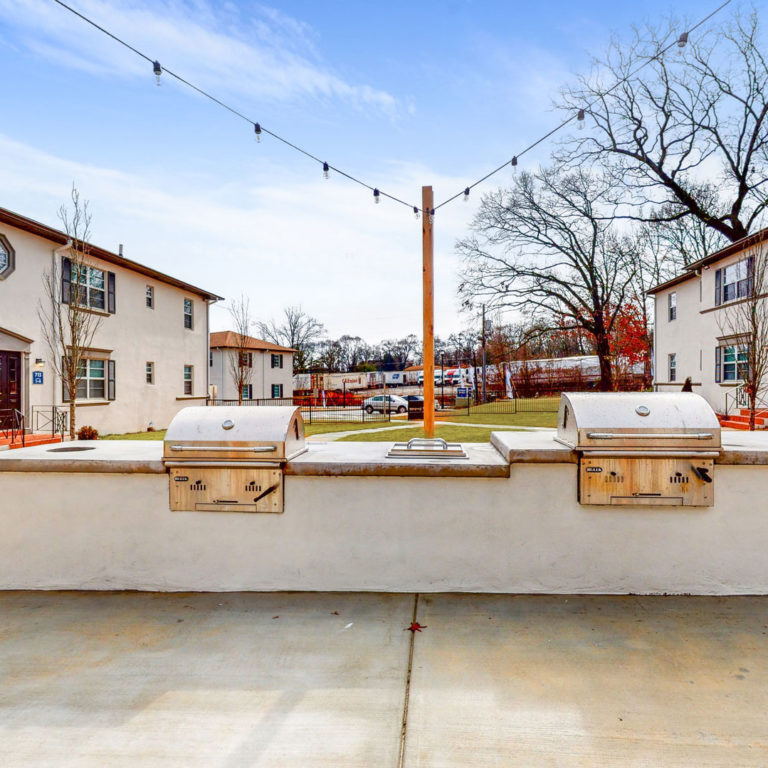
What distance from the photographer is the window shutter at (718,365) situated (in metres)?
19.2

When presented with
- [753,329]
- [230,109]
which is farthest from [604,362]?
[230,109]

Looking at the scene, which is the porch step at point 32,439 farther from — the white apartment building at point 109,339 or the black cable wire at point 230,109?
the black cable wire at point 230,109

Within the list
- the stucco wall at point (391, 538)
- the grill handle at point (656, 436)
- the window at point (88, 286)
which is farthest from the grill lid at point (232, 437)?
the window at point (88, 286)

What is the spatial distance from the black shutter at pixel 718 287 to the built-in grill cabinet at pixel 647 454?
1927 cm

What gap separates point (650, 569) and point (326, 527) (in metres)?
2.34

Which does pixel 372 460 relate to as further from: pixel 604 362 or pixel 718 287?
pixel 604 362

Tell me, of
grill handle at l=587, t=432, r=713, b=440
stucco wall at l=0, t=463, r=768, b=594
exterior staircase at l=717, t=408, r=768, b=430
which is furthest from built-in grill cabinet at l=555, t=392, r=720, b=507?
exterior staircase at l=717, t=408, r=768, b=430

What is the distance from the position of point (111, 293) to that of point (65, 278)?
2.29 m

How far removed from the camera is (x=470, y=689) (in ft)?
7.78

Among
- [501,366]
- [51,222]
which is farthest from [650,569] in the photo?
[501,366]

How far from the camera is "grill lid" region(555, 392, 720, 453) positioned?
3.28 meters

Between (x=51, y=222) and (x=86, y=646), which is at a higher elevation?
(x=51, y=222)

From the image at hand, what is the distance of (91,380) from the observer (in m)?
17.0

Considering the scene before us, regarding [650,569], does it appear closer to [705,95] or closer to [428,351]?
[428,351]
